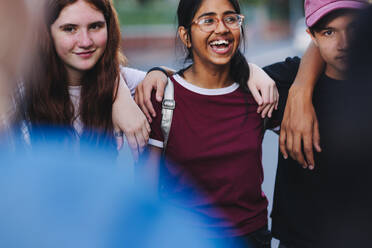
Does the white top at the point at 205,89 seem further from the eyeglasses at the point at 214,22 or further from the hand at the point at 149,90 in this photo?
the eyeglasses at the point at 214,22

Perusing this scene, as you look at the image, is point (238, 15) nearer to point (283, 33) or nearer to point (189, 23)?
point (189, 23)

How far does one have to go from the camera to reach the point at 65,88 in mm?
2385

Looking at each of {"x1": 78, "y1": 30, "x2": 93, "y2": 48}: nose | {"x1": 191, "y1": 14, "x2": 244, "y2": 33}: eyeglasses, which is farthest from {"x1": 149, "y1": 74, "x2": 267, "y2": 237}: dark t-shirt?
{"x1": 78, "y1": 30, "x2": 93, "y2": 48}: nose

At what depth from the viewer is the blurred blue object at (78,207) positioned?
5.93 feet

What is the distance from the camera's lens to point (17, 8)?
117 cm

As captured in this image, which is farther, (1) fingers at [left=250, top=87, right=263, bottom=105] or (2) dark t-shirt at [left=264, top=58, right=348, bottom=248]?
(1) fingers at [left=250, top=87, right=263, bottom=105]

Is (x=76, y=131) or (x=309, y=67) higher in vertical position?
(x=309, y=67)

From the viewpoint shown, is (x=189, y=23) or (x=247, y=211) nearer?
(x=247, y=211)

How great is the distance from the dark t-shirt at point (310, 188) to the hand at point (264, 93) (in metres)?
0.21

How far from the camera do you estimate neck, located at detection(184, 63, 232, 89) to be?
2.45 m

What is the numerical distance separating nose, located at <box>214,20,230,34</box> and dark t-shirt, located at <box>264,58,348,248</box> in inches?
20.8

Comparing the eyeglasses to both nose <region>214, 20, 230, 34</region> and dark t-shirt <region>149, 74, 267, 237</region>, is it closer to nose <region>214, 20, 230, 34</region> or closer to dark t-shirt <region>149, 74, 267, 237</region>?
nose <region>214, 20, 230, 34</region>

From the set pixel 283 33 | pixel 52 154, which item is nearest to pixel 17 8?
pixel 52 154

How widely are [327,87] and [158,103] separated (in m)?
0.82
